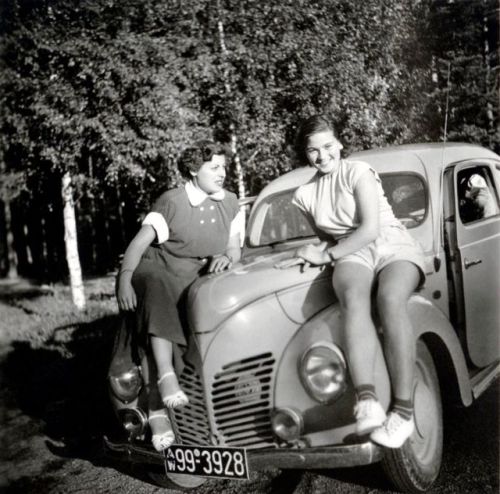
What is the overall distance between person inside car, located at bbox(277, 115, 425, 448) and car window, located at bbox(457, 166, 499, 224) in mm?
1421

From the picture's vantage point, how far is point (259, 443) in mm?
2502

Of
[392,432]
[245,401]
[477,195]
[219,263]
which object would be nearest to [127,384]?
[245,401]

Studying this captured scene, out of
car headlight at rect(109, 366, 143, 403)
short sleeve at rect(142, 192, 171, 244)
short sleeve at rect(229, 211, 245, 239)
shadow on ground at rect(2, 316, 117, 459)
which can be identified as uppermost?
short sleeve at rect(142, 192, 171, 244)

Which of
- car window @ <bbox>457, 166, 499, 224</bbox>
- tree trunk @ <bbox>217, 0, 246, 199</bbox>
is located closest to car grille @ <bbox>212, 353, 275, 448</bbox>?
car window @ <bbox>457, 166, 499, 224</bbox>

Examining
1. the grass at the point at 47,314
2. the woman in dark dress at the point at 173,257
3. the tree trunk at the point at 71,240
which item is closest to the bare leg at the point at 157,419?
the woman in dark dress at the point at 173,257

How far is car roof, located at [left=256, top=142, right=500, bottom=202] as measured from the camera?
3.57m

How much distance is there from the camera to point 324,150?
298 cm

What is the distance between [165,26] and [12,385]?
468 centimetres

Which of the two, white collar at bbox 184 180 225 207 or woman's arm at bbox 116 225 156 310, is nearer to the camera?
woman's arm at bbox 116 225 156 310

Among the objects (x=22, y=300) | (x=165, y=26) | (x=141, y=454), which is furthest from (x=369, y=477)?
(x=22, y=300)

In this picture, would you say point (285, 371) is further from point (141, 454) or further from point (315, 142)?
point (315, 142)

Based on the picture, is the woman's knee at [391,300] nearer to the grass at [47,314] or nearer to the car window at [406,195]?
the car window at [406,195]

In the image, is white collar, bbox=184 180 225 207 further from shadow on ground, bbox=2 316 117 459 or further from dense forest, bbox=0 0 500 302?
dense forest, bbox=0 0 500 302

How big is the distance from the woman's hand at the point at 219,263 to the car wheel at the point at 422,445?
1.13 m
